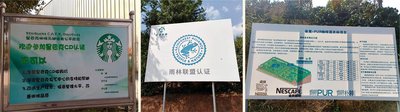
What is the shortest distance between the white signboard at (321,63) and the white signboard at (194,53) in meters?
0.30

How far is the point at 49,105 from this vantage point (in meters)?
3.15

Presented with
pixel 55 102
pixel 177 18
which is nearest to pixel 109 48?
pixel 55 102

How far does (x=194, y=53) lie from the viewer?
4258 millimetres

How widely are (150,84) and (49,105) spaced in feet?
7.00

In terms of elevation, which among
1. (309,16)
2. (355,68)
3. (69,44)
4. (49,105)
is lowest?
(49,105)

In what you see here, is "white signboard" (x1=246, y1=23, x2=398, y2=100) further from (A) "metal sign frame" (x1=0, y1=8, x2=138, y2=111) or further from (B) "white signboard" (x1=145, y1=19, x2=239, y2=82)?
(A) "metal sign frame" (x1=0, y1=8, x2=138, y2=111)

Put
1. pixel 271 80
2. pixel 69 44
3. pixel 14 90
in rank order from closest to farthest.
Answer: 1. pixel 14 90
2. pixel 69 44
3. pixel 271 80

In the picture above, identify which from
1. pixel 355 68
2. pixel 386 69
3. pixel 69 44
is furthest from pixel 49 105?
pixel 386 69

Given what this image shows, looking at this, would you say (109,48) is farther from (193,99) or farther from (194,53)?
(193,99)

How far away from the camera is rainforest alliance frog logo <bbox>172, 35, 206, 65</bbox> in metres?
4.23

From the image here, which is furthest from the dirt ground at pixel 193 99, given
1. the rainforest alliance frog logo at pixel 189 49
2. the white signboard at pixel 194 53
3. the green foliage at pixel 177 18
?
the rainforest alliance frog logo at pixel 189 49

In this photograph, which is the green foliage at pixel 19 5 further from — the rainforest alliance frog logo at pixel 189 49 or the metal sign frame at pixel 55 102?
the rainforest alliance frog logo at pixel 189 49

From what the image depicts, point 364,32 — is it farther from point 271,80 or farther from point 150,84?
point 150,84

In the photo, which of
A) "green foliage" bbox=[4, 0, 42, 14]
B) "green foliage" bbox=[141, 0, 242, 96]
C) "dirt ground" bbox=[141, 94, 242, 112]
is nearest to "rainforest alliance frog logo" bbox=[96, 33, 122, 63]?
"green foliage" bbox=[141, 0, 242, 96]
